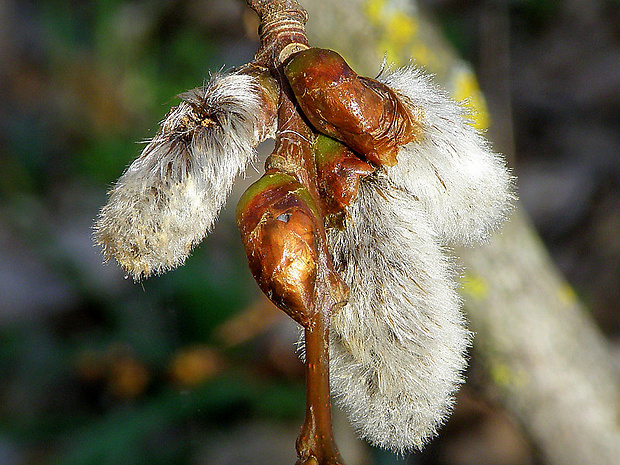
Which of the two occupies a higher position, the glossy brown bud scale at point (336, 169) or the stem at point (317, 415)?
the glossy brown bud scale at point (336, 169)

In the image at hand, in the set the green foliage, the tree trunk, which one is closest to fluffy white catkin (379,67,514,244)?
the tree trunk

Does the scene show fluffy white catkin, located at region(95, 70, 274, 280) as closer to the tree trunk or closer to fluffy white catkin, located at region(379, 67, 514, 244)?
fluffy white catkin, located at region(379, 67, 514, 244)

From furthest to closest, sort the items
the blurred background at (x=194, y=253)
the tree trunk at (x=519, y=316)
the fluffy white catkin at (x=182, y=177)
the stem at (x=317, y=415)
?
the blurred background at (x=194, y=253), the tree trunk at (x=519, y=316), the fluffy white catkin at (x=182, y=177), the stem at (x=317, y=415)

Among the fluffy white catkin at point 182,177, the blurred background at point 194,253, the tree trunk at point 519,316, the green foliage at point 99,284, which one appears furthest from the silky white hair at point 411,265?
the green foliage at point 99,284

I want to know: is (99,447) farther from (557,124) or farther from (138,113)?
(557,124)

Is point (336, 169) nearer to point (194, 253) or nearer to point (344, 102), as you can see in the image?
point (344, 102)

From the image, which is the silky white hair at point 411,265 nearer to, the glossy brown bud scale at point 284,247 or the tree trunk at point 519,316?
the glossy brown bud scale at point 284,247

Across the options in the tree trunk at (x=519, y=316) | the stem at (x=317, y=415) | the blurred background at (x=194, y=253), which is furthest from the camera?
the blurred background at (x=194, y=253)
